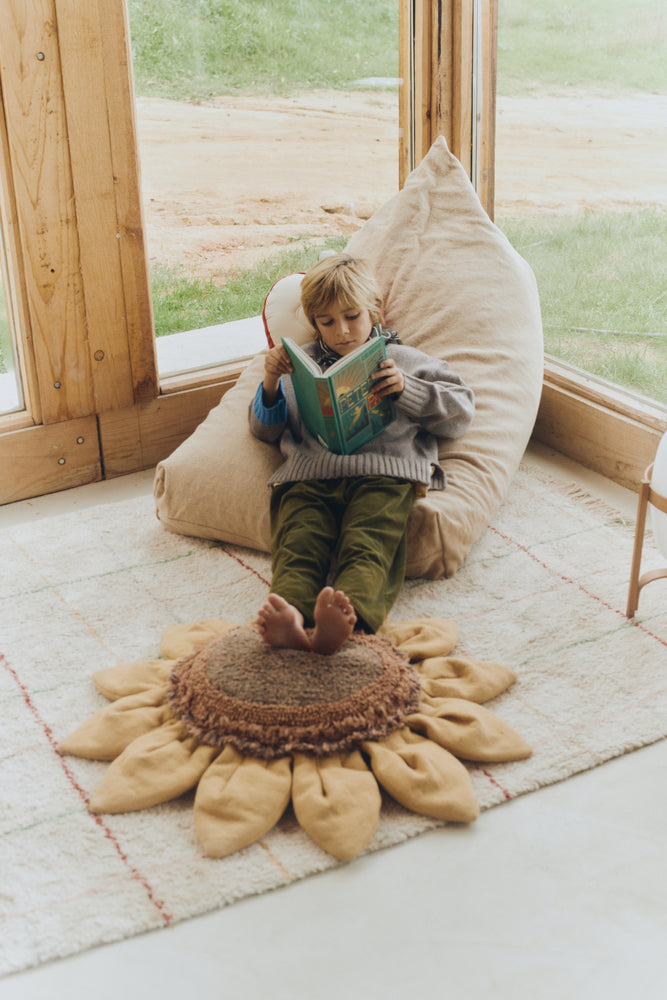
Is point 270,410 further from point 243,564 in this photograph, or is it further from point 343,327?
point 243,564

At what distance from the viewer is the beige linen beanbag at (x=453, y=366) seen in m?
2.16

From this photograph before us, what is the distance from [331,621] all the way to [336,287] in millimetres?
767

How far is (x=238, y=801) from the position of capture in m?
1.47

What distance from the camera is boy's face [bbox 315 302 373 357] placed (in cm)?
210

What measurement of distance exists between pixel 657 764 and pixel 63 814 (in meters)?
0.93

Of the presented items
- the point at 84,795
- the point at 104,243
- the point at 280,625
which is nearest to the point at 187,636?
the point at 280,625

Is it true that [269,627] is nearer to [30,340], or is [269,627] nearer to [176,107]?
[30,340]

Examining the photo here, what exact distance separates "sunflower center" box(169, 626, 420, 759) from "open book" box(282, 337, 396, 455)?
1.59 ft

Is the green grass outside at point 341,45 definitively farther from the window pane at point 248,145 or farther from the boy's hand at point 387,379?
the boy's hand at point 387,379

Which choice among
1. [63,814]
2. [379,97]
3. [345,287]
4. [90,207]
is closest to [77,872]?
[63,814]

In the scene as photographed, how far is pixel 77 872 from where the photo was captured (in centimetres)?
141

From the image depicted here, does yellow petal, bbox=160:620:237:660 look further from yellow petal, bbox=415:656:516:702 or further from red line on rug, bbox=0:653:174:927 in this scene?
yellow petal, bbox=415:656:516:702

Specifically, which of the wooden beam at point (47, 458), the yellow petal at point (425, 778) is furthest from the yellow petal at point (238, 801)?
the wooden beam at point (47, 458)

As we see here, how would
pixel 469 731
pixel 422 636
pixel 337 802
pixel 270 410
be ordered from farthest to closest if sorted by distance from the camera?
pixel 270 410, pixel 422 636, pixel 469 731, pixel 337 802
